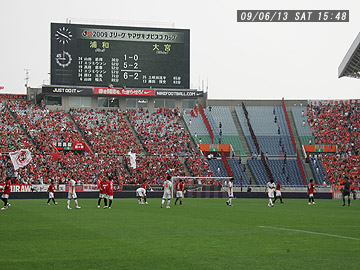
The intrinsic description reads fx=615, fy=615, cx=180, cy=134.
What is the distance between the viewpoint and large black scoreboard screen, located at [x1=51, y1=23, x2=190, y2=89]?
225 ft

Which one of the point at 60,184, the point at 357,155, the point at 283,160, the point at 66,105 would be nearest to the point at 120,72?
the point at 66,105

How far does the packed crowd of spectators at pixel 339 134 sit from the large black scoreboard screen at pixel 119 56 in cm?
1909

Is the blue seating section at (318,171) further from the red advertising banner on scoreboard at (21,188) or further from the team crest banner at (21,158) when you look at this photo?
the team crest banner at (21,158)

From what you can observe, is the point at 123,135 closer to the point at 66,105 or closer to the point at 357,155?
the point at 66,105

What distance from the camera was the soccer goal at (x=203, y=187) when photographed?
6056cm

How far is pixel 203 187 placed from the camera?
61469 millimetres

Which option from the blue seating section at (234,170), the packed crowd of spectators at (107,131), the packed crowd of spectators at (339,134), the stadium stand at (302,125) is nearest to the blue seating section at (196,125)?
the blue seating section at (234,170)

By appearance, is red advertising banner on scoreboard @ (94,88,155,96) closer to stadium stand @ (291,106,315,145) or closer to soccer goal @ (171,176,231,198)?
soccer goal @ (171,176,231,198)

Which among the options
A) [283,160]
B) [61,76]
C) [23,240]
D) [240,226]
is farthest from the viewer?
[283,160]

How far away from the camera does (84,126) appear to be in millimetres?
72312

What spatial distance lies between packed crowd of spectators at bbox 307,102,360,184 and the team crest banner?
112ft

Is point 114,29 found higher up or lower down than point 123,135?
higher up

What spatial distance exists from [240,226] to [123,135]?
5142cm

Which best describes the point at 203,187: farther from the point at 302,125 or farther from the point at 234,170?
the point at 302,125
